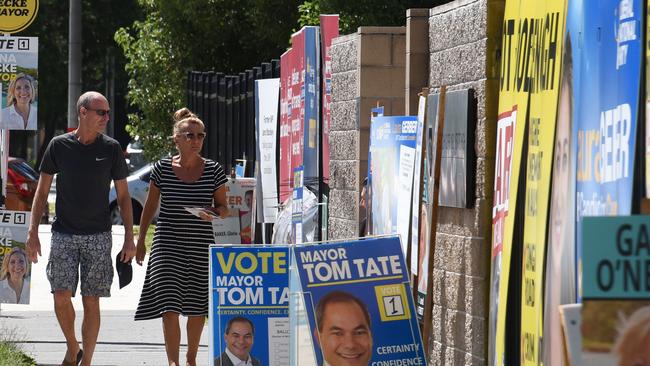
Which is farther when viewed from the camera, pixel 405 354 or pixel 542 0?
pixel 405 354

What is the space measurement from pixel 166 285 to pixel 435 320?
2552 mm

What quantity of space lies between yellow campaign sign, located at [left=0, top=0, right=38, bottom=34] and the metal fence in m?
2.97

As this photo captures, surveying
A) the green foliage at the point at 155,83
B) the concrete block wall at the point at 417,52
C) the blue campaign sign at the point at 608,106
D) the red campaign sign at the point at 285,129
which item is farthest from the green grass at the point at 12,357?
the green foliage at the point at 155,83

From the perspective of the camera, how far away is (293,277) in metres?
6.47

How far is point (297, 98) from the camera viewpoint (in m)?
10.8

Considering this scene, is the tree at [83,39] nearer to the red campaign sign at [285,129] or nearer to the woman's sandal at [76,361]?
the red campaign sign at [285,129]

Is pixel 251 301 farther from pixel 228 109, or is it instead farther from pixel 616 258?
pixel 228 109

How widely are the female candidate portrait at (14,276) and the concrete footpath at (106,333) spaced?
1.20ft

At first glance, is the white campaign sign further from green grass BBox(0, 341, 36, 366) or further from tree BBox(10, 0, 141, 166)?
tree BBox(10, 0, 141, 166)

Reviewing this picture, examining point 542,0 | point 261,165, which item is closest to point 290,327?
point 542,0

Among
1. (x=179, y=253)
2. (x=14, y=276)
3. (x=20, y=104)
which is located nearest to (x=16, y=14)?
(x=20, y=104)

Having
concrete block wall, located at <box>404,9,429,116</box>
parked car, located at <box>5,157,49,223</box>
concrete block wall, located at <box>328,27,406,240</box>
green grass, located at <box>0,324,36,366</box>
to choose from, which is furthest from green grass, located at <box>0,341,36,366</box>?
parked car, located at <box>5,157,49,223</box>

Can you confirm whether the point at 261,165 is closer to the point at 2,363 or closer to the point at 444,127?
the point at 2,363

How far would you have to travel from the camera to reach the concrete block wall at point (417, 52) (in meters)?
7.85
